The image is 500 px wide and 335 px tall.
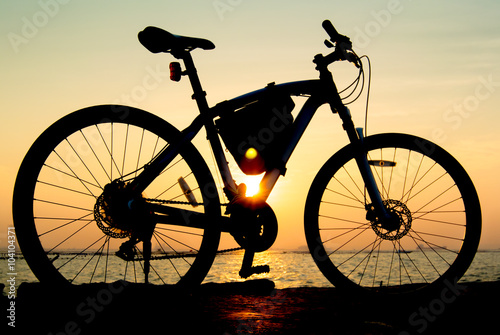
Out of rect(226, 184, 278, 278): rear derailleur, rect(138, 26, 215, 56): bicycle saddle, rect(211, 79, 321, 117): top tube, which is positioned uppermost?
rect(138, 26, 215, 56): bicycle saddle

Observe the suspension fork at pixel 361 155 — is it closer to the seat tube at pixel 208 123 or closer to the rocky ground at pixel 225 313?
the rocky ground at pixel 225 313

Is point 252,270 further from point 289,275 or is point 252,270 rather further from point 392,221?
point 289,275

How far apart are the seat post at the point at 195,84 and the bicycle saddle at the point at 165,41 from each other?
0.08 m

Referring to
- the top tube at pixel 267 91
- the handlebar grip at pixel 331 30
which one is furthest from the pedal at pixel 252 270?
the handlebar grip at pixel 331 30

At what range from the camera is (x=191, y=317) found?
262cm

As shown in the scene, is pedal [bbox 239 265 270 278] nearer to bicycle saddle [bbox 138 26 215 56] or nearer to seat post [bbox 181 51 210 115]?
seat post [bbox 181 51 210 115]

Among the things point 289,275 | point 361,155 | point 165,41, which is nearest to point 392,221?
point 361,155

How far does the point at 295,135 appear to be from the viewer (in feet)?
11.0

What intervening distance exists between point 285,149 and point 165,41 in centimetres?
122

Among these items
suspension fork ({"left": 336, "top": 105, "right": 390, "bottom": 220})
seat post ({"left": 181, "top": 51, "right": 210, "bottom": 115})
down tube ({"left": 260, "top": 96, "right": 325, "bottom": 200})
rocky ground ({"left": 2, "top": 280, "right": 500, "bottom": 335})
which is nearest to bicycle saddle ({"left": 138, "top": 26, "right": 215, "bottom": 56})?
seat post ({"left": 181, "top": 51, "right": 210, "bottom": 115})

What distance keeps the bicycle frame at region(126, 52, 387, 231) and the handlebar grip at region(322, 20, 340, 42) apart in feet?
0.76

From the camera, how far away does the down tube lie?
326cm

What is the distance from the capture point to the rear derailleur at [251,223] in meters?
3.17

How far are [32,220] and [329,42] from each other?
264 cm
